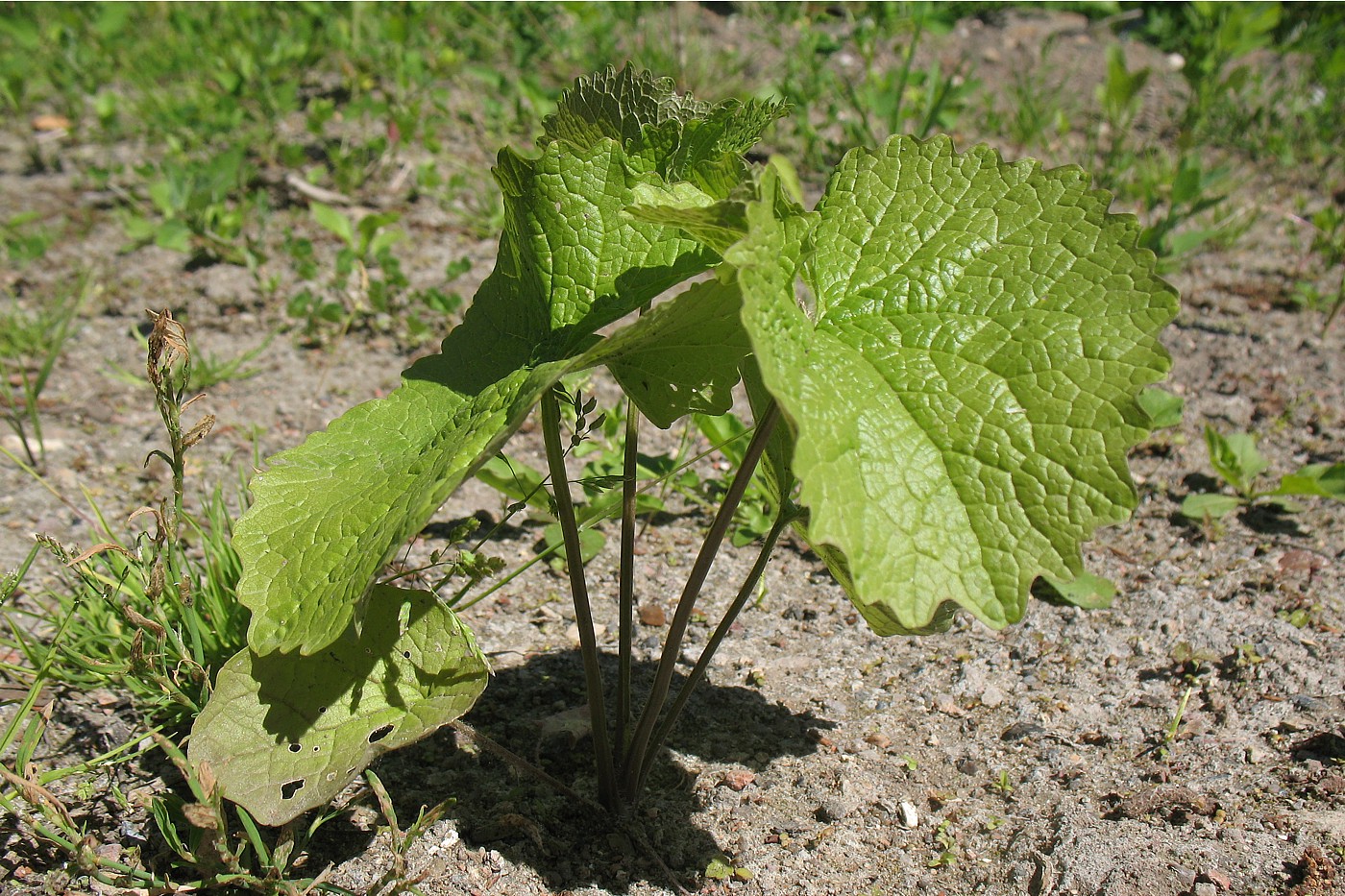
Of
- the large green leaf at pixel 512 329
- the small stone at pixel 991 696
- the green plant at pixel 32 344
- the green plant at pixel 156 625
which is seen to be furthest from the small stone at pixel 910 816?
the green plant at pixel 32 344

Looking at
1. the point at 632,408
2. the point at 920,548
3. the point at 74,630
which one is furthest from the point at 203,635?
the point at 920,548

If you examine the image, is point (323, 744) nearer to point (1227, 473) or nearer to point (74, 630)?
point (74, 630)

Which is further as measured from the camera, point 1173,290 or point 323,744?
point 323,744

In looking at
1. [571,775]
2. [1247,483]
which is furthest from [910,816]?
[1247,483]

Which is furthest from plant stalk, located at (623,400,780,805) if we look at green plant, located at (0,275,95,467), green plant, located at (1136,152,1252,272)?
green plant, located at (1136,152,1252,272)

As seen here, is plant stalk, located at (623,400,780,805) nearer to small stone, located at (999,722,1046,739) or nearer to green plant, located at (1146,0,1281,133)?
small stone, located at (999,722,1046,739)

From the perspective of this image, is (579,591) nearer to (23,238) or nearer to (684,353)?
(684,353)

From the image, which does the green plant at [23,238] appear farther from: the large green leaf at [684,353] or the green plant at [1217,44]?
the green plant at [1217,44]
